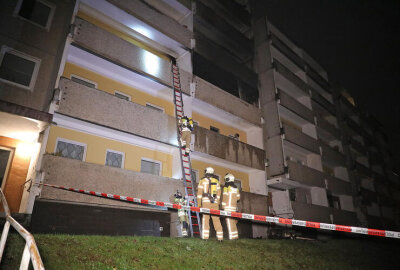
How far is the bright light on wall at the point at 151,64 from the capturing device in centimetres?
1352

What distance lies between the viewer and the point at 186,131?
41.3ft

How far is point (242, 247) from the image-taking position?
8.15 meters

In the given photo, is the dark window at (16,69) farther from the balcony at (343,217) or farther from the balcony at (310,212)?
the balcony at (343,217)

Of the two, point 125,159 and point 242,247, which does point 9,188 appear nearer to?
point 125,159

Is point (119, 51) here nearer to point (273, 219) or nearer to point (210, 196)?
point (210, 196)

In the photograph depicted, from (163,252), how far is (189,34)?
13511 mm

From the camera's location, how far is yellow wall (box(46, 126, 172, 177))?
11055 millimetres

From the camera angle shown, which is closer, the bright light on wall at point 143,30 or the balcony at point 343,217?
the bright light on wall at point 143,30

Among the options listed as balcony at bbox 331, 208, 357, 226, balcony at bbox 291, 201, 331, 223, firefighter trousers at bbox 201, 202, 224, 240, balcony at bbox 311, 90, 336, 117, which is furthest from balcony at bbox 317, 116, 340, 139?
firefighter trousers at bbox 201, 202, 224, 240

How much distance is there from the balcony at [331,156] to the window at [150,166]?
15.7 metres

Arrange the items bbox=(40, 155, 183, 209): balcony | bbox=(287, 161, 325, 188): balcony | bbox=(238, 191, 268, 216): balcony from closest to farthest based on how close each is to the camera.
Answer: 1. bbox=(40, 155, 183, 209): balcony
2. bbox=(238, 191, 268, 216): balcony
3. bbox=(287, 161, 325, 188): balcony

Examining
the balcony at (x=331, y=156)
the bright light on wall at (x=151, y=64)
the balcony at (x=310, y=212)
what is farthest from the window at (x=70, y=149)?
the balcony at (x=331, y=156)

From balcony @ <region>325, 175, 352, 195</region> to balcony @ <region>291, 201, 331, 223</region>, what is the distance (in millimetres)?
2683

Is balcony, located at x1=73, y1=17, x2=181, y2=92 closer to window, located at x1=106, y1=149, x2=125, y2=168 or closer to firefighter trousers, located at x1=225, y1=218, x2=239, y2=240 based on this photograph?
window, located at x1=106, y1=149, x2=125, y2=168
